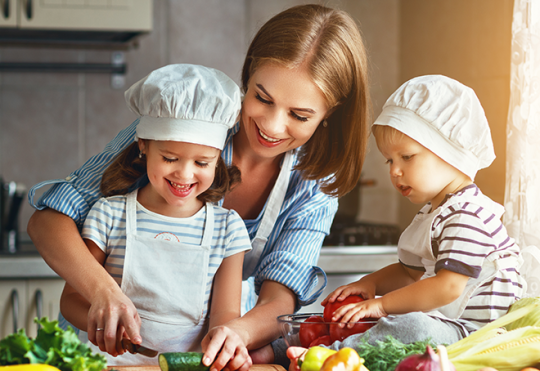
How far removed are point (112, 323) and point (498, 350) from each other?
0.54m

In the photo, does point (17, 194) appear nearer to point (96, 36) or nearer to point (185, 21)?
point (96, 36)

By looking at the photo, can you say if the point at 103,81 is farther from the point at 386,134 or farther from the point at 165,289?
the point at 386,134

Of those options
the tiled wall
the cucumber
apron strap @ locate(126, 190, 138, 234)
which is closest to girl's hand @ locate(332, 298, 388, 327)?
the cucumber

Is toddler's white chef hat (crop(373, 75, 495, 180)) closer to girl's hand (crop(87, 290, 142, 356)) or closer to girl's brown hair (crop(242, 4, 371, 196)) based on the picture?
girl's brown hair (crop(242, 4, 371, 196))

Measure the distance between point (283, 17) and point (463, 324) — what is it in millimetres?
684

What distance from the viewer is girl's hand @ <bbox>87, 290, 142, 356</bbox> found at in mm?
824

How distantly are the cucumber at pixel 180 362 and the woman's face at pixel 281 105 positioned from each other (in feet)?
1.49

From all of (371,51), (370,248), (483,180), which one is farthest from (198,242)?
(371,51)

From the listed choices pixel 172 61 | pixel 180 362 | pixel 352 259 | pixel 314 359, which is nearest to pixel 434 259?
pixel 314 359

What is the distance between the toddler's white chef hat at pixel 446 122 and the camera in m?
0.87

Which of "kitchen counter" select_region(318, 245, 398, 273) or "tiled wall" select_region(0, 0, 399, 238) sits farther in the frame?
"tiled wall" select_region(0, 0, 399, 238)

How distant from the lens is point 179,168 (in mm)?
995

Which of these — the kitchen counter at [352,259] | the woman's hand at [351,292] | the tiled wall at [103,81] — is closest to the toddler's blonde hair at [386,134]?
the woman's hand at [351,292]

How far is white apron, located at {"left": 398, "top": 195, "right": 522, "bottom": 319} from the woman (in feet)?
0.93
